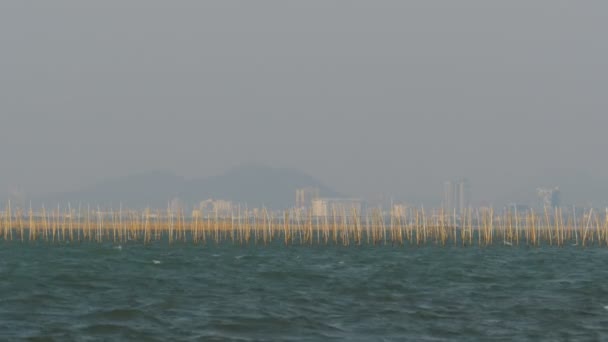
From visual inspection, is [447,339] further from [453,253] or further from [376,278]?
[453,253]

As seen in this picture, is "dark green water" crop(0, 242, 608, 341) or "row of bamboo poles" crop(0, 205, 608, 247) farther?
"row of bamboo poles" crop(0, 205, 608, 247)

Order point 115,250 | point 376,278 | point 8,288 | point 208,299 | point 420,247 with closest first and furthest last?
point 208,299
point 8,288
point 376,278
point 115,250
point 420,247

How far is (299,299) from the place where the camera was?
33.8 meters

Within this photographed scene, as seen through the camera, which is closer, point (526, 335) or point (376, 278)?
point (526, 335)

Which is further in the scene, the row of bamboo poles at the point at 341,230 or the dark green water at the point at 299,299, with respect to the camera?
the row of bamboo poles at the point at 341,230

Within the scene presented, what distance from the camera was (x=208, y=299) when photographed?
3334 centimetres

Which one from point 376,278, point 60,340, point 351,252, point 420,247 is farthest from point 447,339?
point 420,247

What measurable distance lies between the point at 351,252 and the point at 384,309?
122 ft

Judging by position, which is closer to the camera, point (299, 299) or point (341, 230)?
point (299, 299)

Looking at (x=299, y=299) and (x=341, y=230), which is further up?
(x=341, y=230)

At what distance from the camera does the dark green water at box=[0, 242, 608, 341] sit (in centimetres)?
2631

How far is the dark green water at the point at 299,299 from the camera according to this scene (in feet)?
86.3

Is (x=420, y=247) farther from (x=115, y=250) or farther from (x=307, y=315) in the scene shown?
(x=307, y=315)

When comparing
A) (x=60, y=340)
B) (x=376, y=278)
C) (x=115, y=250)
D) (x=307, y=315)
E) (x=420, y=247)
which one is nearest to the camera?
(x=60, y=340)
